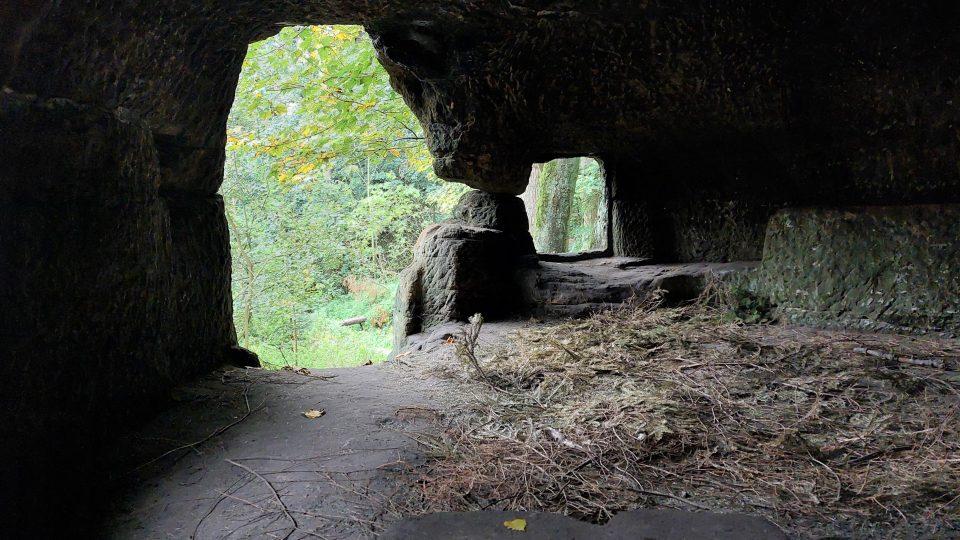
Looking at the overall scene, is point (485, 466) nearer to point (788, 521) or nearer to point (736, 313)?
point (788, 521)

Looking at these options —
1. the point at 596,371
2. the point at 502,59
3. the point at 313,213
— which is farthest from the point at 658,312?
the point at 313,213

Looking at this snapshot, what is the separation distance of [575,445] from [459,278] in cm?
295

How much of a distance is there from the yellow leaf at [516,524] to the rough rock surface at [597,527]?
12 mm

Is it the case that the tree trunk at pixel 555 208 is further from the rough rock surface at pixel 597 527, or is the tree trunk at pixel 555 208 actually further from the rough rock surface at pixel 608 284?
the rough rock surface at pixel 597 527

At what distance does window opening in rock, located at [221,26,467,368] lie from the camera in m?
8.39

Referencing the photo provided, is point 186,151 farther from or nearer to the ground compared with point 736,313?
farther from the ground

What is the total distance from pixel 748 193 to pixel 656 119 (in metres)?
1.00

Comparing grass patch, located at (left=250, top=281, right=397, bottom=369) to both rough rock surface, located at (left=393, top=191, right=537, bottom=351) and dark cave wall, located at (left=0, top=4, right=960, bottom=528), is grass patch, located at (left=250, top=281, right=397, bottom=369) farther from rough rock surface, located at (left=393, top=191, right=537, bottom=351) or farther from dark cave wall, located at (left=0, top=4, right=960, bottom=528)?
dark cave wall, located at (left=0, top=4, right=960, bottom=528)

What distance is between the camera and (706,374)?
118 inches

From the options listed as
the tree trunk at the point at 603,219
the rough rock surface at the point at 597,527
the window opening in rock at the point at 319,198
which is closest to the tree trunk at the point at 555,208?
the tree trunk at the point at 603,219

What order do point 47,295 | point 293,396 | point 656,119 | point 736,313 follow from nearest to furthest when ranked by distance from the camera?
point 47,295 → point 293,396 → point 736,313 → point 656,119

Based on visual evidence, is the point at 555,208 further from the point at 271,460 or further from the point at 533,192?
the point at 271,460

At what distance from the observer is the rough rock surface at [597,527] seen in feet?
5.46

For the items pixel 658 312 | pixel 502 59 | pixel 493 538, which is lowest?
pixel 493 538
